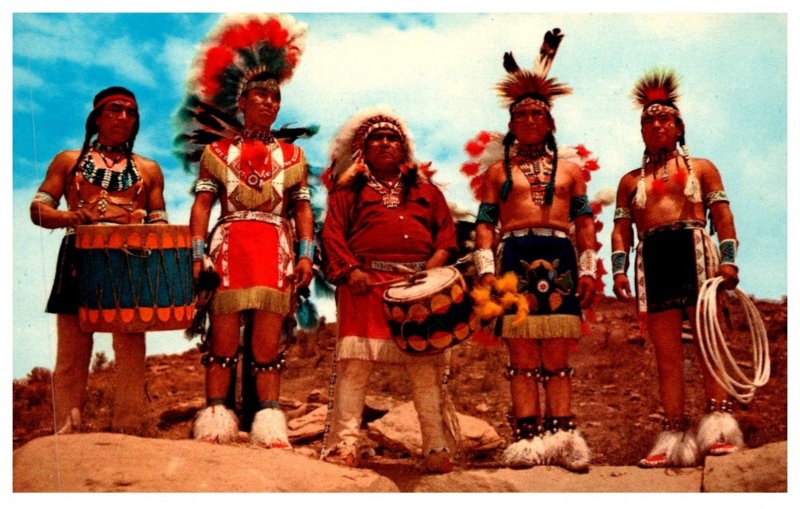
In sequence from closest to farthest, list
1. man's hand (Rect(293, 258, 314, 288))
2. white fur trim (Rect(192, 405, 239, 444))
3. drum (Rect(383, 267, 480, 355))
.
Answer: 1. drum (Rect(383, 267, 480, 355))
2. white fur trim (Rect(192, 405, 239, 444))
3. man's hand (Rect(293, 258, 314, 288))

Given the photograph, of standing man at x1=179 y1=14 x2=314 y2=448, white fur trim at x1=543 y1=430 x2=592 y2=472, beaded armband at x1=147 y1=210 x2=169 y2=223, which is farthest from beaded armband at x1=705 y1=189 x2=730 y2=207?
beaded armband at x1=147 y1=210 x2=169 y2=223

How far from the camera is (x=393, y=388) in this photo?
869cm

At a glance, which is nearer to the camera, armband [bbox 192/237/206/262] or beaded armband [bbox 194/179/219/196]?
armband [bbox 192/237/206/262]

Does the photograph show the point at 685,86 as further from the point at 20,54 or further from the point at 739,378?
the point at 20,54

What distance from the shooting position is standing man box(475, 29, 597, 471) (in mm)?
7270

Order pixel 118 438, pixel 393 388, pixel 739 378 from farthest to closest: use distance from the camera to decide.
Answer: pixel 393 388, pixel 739 378, pixel 118 438

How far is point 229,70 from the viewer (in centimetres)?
772

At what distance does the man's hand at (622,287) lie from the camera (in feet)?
25.0

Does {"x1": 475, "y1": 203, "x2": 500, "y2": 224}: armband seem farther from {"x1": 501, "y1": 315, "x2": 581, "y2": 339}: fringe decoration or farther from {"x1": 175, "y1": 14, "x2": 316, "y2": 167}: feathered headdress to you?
{"x1": 175, "y1": 14, "x2": 316, "y2": 167}: feathered headdress

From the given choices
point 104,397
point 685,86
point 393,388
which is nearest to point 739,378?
point 685,86

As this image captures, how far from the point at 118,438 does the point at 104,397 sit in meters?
0.75

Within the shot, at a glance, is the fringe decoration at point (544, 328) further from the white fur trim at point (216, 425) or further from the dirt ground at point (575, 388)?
the white fur trim at point (216, 425)

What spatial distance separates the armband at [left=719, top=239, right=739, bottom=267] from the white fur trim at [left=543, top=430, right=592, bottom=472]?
1.62 m

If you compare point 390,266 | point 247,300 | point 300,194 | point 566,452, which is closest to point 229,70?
point 300,194
